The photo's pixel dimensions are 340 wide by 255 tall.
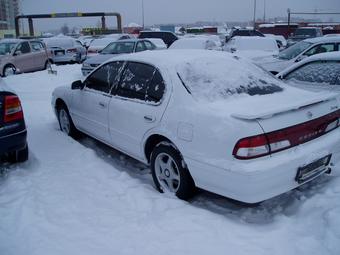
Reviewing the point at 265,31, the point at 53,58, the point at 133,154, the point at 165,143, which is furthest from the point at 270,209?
the point at 265,31

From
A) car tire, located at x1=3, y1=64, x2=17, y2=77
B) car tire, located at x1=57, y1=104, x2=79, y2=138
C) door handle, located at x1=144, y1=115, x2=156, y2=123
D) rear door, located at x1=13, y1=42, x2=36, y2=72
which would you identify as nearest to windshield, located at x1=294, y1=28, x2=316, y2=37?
rear door, located at x1=13, y1=42, x2=36, y2=72

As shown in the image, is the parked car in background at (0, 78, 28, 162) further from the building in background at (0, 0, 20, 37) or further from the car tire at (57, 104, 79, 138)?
the building in background at (0, 0, 20, 37)

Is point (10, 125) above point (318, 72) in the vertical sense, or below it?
below

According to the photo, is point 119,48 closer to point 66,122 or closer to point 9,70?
point 9,70

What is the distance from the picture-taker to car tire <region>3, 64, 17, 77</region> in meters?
13.9

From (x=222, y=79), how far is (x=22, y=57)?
41.3 ft

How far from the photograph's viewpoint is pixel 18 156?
15.8 feet

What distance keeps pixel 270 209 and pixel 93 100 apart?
9.10ft

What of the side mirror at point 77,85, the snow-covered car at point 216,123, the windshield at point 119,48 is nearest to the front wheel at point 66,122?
the side mirror at point 77,85

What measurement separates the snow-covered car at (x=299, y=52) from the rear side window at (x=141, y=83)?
241 inches

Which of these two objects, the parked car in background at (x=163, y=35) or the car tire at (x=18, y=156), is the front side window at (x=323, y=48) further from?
the parked car in background at (x=163, y=35)

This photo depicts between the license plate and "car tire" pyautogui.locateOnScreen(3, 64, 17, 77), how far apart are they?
13.1 m

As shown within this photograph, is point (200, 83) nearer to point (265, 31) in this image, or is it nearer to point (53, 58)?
point (53, 58)

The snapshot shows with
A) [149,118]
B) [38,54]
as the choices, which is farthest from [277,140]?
[38,54]
